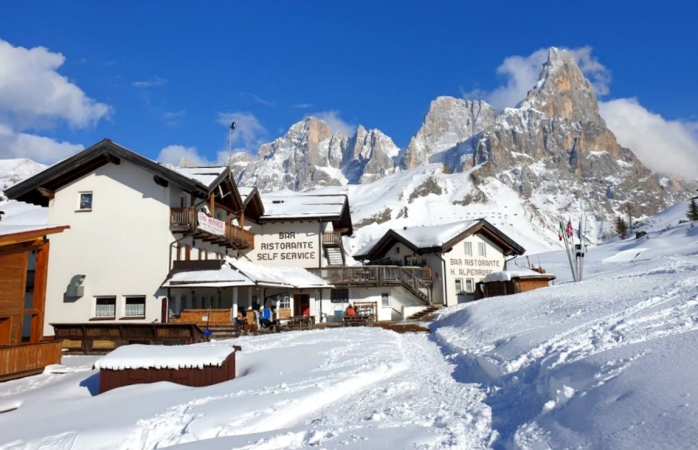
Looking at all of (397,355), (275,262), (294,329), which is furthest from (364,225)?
(397,355)

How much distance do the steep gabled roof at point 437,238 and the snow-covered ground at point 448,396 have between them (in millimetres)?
22060

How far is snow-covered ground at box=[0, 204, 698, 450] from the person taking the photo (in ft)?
21.7

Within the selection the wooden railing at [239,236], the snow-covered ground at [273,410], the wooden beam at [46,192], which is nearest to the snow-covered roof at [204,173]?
the wooden railing at [239,236]

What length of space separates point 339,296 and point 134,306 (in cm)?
1341

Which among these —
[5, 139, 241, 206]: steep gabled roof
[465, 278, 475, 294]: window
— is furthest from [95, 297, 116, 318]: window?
[465, 278, 475, 294]: window

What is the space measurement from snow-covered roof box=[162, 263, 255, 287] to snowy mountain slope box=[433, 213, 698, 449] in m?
11.7

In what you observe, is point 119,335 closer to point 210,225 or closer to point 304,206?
point 210,225

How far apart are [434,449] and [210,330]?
→ 19.0 meters

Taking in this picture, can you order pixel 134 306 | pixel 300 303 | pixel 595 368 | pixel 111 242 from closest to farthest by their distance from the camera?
pixel 595 368
pixel 134 306
pixel 111 242
pixel 300 303

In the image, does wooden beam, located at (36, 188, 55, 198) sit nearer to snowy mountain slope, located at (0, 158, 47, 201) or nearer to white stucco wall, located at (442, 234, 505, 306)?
white stucco wall, located at (442, 234, 505, 306)

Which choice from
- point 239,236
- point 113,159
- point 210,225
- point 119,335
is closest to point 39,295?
point 119,335

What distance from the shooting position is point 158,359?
1284 cm

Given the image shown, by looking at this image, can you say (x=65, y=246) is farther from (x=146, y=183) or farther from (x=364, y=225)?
(x=364, y=225)

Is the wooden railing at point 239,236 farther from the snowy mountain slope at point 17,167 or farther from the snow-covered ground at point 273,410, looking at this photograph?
the snowy mountain slope at point 17,167
